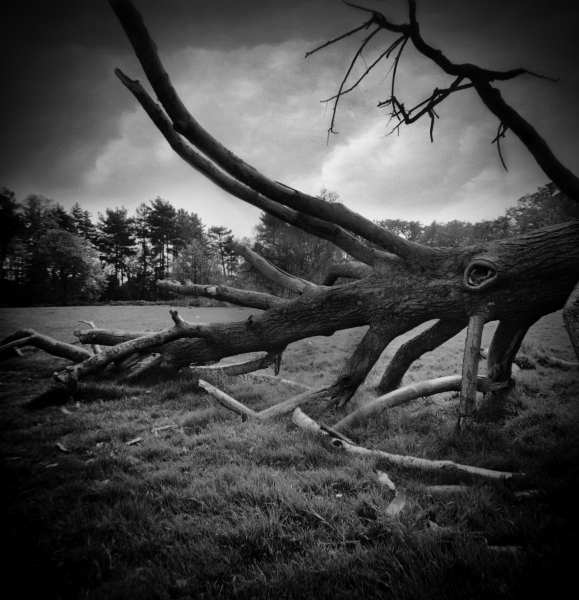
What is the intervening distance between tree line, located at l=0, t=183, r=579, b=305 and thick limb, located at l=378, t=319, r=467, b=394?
13734 millimetres

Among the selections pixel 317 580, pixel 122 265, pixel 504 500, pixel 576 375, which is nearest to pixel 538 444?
pixel 504 500

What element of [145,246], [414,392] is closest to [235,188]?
[414,392]

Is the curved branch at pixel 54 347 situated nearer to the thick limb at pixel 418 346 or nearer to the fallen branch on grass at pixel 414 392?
the fallen branch on grass at pixel 414 392

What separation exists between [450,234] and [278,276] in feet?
252

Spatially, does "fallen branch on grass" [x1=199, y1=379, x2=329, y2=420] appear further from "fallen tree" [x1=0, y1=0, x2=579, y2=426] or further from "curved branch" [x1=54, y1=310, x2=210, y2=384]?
"curved branch" [x1=54, y1=310, x2=210, y2=384]

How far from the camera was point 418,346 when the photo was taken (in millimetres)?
4773

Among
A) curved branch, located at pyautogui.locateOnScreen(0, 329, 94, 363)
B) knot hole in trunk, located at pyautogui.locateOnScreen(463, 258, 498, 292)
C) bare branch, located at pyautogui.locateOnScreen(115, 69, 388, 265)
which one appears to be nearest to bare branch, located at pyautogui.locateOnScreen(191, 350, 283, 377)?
bare branch, located at pyautogui.locateOnScreen(115, 69, 388, 265)

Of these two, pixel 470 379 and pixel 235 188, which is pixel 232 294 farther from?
pixel 470 379

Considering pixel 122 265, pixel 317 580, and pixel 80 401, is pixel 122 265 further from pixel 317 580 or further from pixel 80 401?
pixel 317 580

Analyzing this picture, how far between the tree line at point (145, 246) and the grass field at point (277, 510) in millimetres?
14523

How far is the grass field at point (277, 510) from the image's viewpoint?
5.33 ft

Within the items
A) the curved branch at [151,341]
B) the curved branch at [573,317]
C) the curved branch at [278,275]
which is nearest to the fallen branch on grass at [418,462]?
the curved branch at [573,317]

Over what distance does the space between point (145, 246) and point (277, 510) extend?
68.7 metres

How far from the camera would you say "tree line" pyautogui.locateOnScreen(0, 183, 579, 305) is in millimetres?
33500
